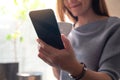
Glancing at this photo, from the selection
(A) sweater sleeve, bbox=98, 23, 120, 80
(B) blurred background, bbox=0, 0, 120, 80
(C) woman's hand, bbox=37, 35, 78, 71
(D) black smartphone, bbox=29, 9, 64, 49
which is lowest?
(B) blurred background, bbox=0, 0, 120, 80

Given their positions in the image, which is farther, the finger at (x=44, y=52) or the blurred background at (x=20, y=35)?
the blurred background at (x=20, y=35)

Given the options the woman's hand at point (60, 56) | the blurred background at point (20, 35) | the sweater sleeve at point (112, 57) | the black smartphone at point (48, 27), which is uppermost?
the black smartphone at point (48, 27)

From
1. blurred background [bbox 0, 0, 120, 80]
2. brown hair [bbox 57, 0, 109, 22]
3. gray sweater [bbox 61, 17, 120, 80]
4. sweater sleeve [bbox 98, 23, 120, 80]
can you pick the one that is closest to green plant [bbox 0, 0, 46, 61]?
blurred background [bbox 0, 0, 120, 80]

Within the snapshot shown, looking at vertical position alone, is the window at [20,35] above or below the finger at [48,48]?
below

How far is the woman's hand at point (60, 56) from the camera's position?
537 millimetres

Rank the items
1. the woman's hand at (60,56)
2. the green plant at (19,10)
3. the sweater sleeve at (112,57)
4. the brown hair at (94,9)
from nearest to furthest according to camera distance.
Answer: the woman's hand at (60,56), the sweater sleeve at (112,57), the brown hair at (94,9), the green plant at (19,10)

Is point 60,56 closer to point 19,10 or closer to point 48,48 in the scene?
point 48,48

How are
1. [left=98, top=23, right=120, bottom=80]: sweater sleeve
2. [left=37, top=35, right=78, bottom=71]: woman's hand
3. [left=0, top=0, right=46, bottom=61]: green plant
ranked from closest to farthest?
[left=37, top=35, right=78, bottom=71]: woman's hand
[left=98, top=23, right=120, bottom=80]: sweater sleeve
[left=0, top=0, right=46, bottom=61]: green plant

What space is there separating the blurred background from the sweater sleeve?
2.77 ft

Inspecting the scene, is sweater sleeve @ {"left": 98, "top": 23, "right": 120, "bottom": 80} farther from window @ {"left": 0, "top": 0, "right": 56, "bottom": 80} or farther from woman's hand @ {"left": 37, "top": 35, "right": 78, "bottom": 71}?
window @ {"left": 0, "top": 0, "right": 56, "bottom": 80}

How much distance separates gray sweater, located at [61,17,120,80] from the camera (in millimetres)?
653

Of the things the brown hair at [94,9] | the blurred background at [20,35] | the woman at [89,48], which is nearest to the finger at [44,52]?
the woman at [89,48]

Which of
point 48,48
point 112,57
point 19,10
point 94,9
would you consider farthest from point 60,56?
point 19,10

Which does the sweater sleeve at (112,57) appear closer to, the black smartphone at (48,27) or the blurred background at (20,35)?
the black smartphone at (48,27)
